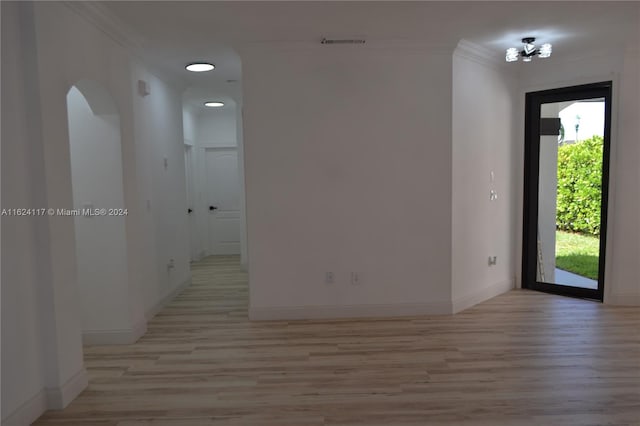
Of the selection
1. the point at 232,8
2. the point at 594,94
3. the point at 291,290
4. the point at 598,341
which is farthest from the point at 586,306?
the point at 232,8

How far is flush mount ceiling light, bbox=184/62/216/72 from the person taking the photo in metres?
4.77

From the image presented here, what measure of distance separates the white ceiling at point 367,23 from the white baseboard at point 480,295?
2570mm

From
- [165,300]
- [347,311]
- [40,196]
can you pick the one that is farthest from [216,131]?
[40,196]

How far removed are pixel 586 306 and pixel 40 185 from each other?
201 inches

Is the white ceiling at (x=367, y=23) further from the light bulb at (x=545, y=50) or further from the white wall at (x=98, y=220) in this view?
the white wall at (x=98, y=220)

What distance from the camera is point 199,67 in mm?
4855

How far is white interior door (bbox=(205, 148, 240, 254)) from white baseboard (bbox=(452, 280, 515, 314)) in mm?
5007

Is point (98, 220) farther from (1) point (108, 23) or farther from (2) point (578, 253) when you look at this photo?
(2) point (578, 253)

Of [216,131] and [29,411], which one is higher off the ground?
[216,131]

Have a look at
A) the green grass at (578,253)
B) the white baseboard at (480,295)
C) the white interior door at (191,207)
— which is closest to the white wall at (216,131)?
the white interior door at (191,207)

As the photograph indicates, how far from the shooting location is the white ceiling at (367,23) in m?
3.32

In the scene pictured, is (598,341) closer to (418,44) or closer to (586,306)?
(586,306)

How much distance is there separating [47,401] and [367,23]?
3.60 metres

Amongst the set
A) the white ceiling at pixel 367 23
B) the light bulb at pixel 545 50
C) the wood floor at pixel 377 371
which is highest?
the white ceiling at pixel 367 23
